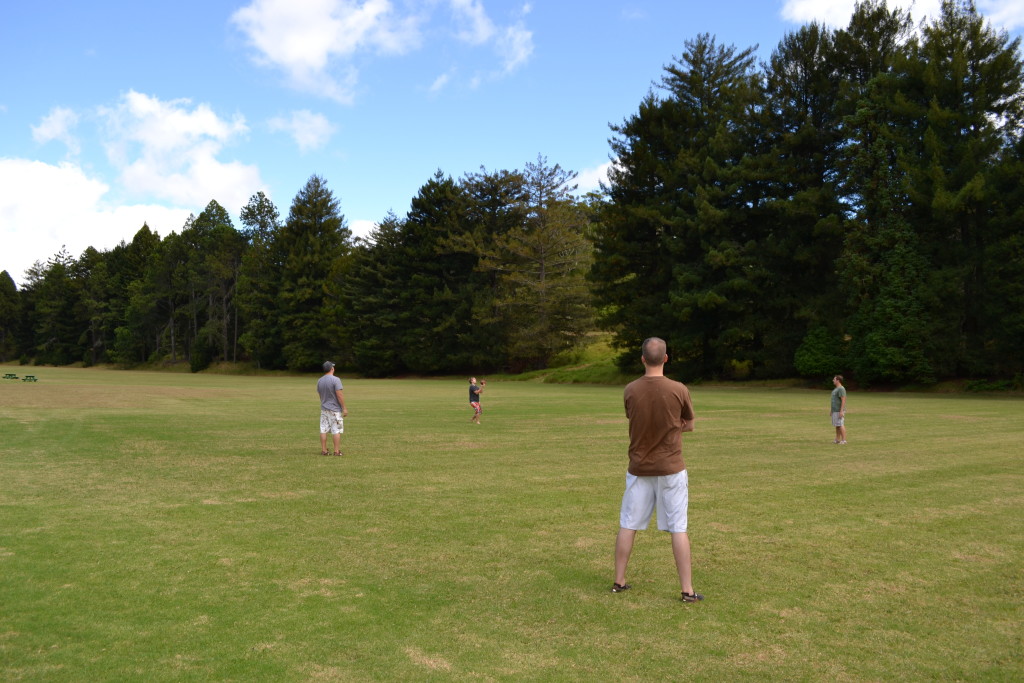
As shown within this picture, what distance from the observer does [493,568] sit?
650cm

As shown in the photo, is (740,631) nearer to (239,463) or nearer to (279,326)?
(239,463)

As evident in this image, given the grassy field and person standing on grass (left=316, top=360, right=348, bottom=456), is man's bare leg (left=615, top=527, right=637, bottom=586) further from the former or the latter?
person standing on grass (left=316, top=360, right=348, bottom=456)

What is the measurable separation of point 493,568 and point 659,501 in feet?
5.72

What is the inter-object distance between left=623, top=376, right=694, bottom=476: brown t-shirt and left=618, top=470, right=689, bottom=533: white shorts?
9cm

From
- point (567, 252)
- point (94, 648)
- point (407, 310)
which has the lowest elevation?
point (94, 648)

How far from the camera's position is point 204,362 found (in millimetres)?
87312

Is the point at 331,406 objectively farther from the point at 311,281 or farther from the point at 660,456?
the point at 311,281

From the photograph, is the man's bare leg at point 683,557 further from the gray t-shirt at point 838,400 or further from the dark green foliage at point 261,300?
the dark green foliage at point 261,300

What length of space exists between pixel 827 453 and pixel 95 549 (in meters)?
12.5

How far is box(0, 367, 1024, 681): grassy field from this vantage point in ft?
14.8

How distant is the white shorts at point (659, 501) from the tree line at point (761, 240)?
3588 cm

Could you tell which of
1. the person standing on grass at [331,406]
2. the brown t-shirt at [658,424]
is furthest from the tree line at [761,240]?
the brown t-shirt at [658,424]

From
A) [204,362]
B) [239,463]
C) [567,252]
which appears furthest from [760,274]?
[204,362]

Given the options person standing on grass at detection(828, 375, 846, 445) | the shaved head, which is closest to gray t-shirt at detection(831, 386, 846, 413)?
person standing on grass at detection(828, 375, 846, 445)
